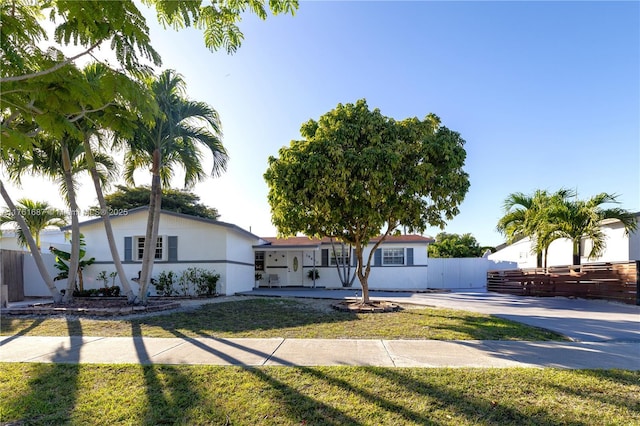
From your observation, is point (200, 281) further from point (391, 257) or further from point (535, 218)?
point (535, 218)

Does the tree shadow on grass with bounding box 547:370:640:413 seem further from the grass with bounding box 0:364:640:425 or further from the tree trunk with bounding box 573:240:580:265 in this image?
the tree trunk with bounding box 573:240:580:265

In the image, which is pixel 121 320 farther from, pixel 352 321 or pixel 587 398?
pixel 587 398

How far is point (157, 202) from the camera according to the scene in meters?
11.6

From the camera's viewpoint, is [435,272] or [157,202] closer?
[157,202]

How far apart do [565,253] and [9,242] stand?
99.9 feet

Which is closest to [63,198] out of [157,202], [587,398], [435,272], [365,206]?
[157,202]

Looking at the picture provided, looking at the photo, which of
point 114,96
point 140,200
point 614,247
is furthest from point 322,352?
point 140,200

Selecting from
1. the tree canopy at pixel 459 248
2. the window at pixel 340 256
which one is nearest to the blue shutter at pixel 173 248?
the window at pixel 340 256

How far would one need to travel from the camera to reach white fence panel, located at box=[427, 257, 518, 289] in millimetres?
24969

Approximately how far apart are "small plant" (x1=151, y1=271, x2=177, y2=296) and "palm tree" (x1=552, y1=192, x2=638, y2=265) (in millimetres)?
15797

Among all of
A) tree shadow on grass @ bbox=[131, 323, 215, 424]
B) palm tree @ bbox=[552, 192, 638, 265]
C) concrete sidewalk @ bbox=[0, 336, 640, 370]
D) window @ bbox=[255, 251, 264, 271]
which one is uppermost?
palm tree @ bbox=[552, 192, 638, 265]

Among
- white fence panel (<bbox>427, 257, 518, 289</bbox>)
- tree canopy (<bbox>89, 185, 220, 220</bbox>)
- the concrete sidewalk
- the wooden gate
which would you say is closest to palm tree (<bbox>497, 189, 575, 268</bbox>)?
white fence panel (<bbox>427, 257, 518, 289</bbox>)

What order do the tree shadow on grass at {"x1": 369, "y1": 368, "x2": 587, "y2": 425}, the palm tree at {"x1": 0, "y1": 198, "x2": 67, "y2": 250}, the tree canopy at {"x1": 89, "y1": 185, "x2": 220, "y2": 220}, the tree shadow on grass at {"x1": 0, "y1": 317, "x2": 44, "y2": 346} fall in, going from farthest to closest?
the tree canopy at {"x1": 89, "y1": 185, "x2": 220, "y2": 220} → the palm tree at {"x1": 0, "y1": 198, "x2": 67, "y2": 250} → the tree shadow on grass at {"x1": 0, "y1": 317, "x2": 44, "y2": 346} → the tree shadow on grass at {"x1": 369, "y1": 368, "x2": 587, "y2": 425}

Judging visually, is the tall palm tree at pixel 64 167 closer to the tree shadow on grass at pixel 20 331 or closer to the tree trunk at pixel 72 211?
the tree trunk at pixel 72 211
